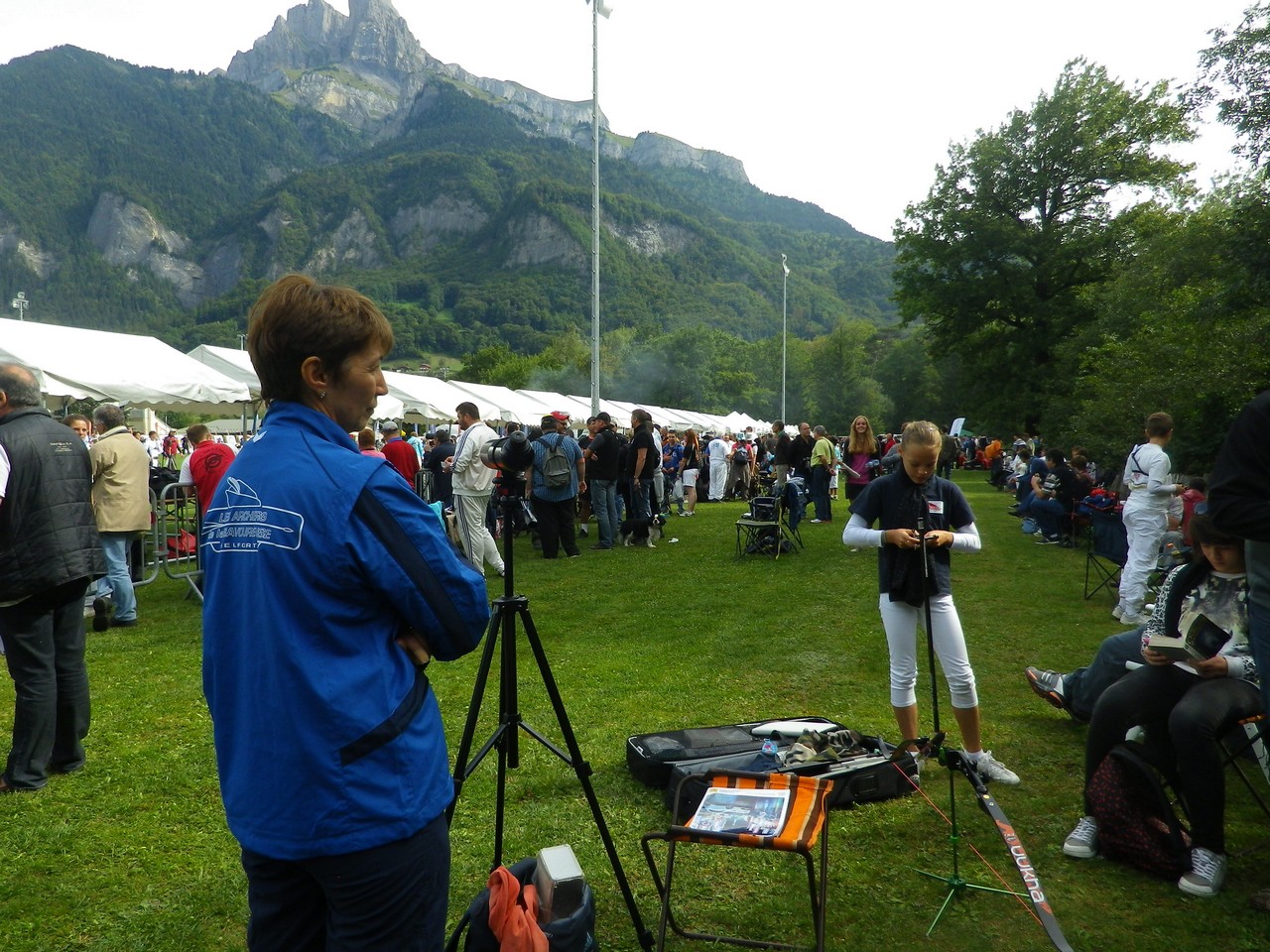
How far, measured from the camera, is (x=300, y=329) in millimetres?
1538

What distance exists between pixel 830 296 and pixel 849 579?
132 m

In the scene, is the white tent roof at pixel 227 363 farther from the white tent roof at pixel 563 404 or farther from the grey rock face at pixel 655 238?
the grey rock face at pixel 655 238

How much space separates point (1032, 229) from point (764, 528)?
870 inches

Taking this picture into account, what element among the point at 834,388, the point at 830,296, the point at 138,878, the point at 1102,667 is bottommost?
the point at 138,878

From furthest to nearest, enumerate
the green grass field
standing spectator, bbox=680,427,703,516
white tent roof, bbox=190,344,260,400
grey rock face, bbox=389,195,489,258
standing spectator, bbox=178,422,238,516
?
1. grey rock face, bbox=389,195,489,258
2. standing spectator, bbox=680,427,703,516
3. white tent roof, bbox=190,344,260,400
4. standing spectator, bbox=178,422,238,516
5. the green grass field

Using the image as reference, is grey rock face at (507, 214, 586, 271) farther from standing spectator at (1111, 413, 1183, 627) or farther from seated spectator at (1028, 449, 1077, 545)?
standing spectator at (1111, 413, 1183, 627)

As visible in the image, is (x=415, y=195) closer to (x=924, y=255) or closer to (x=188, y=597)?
(x=924, y=255)

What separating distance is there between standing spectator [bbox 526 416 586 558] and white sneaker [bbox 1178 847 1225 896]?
8.59 m

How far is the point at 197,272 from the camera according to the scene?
150m

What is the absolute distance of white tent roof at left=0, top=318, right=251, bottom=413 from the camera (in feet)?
30.0

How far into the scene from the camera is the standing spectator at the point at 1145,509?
296 inches

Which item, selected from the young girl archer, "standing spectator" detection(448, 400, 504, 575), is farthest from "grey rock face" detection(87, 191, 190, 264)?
the young girl archer

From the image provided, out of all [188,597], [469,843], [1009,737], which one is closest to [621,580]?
[188,597]

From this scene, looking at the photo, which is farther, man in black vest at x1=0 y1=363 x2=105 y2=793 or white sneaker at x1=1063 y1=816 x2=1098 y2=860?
man in black vest at x1=0 y1=363 x2=105 y2=793
